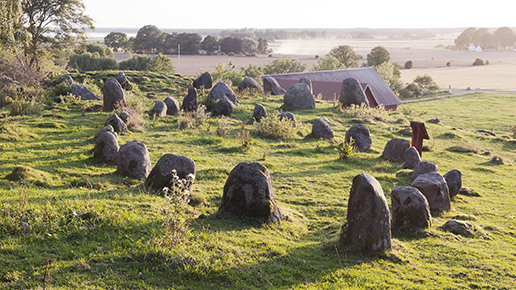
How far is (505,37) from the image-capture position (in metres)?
184

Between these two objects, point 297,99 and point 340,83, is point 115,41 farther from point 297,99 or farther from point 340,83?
point 297,99

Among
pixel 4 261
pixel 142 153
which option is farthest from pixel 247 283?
pixel 142 153

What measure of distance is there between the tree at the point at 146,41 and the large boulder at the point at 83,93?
3225 inches

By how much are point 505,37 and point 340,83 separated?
186576 millimetres

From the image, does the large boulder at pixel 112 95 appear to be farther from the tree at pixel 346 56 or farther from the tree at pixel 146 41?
the tree at pixel 146 41

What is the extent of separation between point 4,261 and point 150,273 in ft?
6.80

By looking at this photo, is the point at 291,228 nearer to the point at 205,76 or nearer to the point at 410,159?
the point at 410,159

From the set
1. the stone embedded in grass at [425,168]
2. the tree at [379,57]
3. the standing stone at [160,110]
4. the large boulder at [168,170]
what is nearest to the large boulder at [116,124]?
the standing stone at [160,110]

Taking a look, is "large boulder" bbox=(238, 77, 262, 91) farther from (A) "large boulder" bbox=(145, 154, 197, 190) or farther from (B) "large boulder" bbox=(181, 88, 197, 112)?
(A) "large boulder" bbox=(145, 154, 197, 190)

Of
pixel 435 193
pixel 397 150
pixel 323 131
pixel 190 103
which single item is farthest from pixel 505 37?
pixel 435 193

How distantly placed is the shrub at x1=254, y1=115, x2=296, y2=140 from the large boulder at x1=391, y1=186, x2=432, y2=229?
995 centimetres

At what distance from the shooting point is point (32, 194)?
27.1ft

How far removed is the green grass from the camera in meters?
6.09

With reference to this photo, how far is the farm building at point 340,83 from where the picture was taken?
122 feet
